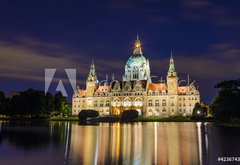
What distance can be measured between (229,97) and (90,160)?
157 feet

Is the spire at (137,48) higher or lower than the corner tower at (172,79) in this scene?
higher

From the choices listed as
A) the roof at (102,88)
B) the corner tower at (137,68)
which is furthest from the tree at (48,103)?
the corner tower at (137,68)

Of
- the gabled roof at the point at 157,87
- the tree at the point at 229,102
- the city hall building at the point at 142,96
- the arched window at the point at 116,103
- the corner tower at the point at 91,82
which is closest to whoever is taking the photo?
the tree at the point at 229,102

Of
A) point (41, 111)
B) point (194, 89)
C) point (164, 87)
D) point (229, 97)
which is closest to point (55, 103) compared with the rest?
point (41, 111)

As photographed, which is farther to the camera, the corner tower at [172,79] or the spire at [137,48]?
A: the spire at [137,48]

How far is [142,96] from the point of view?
460 ft

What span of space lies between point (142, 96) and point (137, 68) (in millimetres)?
25851

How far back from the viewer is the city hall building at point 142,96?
449 feet

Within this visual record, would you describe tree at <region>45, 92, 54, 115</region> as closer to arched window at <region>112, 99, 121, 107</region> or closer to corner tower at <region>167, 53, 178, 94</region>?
arched window at <region>112, 99, 121, 107</region>

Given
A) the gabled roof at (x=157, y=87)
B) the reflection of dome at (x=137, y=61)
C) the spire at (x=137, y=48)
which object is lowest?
the gabled roof at (x=157, y=87)

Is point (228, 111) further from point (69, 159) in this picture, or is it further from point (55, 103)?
point (55, 103)

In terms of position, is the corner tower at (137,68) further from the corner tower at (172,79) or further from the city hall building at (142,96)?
the corner tower at (172,79)

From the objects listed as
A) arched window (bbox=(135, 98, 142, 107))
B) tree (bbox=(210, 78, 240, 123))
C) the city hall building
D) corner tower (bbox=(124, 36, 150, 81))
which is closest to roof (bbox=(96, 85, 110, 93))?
the city hall building

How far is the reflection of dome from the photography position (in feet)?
531
